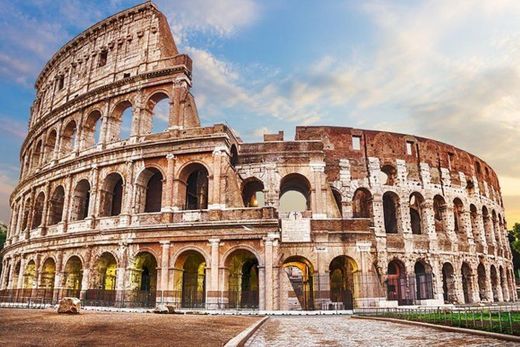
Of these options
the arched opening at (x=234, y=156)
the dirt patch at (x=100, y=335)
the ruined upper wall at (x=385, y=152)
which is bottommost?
the dirt patch at (x=100, y=335)

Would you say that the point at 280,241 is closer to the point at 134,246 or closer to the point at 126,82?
the point at 134,246

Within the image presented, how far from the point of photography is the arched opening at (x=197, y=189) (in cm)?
Answer: 2151

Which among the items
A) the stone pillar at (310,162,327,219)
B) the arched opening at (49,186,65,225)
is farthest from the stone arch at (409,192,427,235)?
the arched opening at (49,186,65,225)

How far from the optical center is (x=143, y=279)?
21.3 metres

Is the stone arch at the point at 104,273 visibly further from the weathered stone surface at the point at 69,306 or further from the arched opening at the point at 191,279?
the weathered stone surface at the point at 69,306

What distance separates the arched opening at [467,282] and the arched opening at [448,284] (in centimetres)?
146

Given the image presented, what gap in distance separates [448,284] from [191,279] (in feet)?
51.7

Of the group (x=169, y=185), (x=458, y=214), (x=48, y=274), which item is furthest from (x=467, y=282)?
(x=48, y=274)

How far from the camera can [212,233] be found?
727 inches

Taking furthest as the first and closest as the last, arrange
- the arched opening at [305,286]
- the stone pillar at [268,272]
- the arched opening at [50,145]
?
the arched opening at [50,145]
the arched opening at [305,286]
the stone pillar at [268,272]

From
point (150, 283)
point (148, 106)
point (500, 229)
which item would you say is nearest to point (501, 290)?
point (500, 229)

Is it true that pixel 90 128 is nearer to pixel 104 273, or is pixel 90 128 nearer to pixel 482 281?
pixel 104 273

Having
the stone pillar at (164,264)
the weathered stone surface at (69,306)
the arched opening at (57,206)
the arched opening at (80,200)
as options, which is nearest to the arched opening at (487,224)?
the stone pillar at (164,264)

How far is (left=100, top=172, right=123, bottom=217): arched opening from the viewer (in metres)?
21.3
